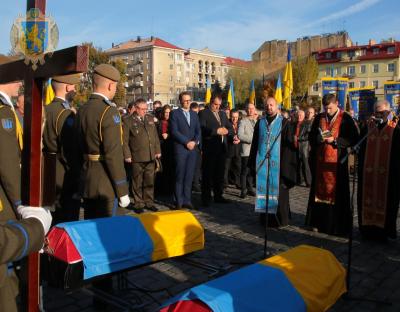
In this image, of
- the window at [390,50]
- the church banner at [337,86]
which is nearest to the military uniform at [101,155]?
the church banner at [337,86]

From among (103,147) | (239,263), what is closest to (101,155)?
(103,147)

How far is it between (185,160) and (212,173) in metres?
0.88

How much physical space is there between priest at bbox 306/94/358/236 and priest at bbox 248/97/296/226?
450 mm

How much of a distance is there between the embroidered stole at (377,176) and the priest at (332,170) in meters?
0.30

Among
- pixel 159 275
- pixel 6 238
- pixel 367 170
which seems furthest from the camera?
pixel 367 170

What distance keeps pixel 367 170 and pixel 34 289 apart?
5.66 metres

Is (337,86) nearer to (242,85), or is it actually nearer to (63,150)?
(63,150)

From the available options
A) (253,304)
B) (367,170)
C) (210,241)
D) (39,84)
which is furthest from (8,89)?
(367,170)

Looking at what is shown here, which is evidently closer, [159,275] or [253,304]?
[253,304]

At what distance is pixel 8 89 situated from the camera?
9.38ft

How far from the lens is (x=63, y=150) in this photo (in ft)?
16.2

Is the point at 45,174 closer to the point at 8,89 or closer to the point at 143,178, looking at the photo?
the point at 8,89

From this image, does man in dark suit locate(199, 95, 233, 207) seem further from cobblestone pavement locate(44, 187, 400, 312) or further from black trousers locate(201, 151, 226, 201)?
cobblestone pavement locate(44, 187, 400, 312)

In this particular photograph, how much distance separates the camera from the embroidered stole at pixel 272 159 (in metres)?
7.10
